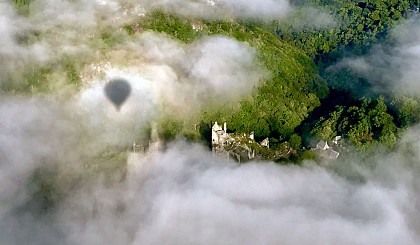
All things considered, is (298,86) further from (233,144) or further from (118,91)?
(118,91)

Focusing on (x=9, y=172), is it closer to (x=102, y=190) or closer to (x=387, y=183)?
(x=102, y=190)

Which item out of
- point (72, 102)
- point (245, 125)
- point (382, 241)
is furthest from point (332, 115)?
point (72, 102)

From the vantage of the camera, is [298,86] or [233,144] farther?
[298,86]

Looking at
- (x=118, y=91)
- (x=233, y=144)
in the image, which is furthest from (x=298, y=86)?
(x=118, y=91)

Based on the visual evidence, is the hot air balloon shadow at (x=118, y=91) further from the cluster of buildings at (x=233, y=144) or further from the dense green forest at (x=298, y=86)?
the cluster of buildings at (x=233, y=144)

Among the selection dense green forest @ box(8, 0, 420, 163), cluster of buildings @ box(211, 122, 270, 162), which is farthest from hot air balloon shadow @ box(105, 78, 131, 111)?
cluster of buildings @ box(211, 122, 270, 162)

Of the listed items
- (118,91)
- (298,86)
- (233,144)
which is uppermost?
(298,86)

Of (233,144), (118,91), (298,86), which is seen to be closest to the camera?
(233,144)
